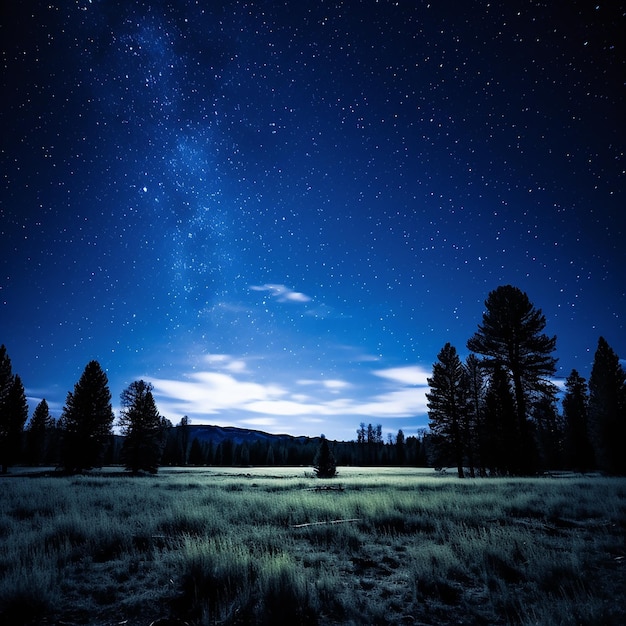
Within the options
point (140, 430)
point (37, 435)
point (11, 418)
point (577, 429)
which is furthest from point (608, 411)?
point (37, 435)

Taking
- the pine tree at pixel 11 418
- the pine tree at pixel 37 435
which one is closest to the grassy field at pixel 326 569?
the pine tree at pixel 11 418

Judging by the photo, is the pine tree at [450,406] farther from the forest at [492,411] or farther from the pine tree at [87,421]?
the pine tree at [87,421]

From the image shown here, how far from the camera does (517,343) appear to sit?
2220 cm

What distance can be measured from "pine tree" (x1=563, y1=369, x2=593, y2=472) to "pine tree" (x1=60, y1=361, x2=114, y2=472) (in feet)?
172

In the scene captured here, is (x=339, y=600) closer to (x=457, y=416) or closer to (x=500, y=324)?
(x=500, y=324)

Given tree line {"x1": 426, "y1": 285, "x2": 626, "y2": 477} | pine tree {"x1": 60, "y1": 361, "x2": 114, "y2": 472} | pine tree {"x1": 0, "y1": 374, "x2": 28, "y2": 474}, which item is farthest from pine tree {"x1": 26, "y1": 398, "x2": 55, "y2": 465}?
tree line {"x1": 426, "y1": 285, "x2": 626, "y2": 477}

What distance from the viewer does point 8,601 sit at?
4.25 meters

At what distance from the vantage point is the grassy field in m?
4.17

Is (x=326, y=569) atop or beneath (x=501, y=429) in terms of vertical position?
beneath

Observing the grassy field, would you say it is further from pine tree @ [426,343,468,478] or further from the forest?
pine tree @ [426,343,468,478]

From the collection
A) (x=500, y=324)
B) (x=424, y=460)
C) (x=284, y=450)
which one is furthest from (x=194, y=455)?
(x=500, y=324)

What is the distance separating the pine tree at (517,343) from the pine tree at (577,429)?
25.0 metres

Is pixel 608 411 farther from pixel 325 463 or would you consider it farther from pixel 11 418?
pixel 11 418

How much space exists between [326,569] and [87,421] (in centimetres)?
3679
